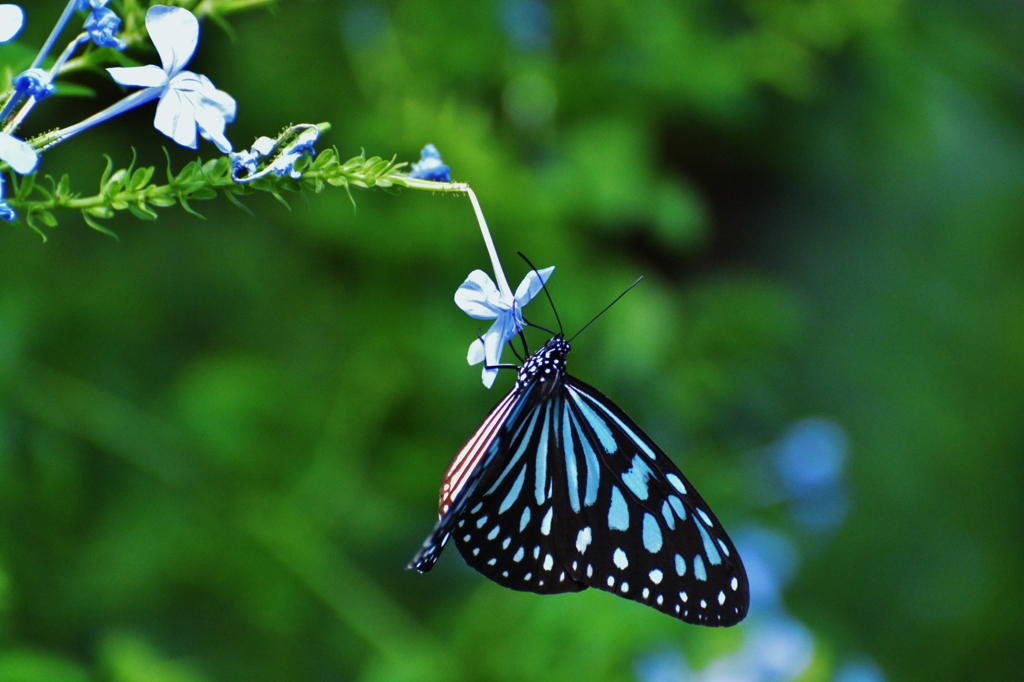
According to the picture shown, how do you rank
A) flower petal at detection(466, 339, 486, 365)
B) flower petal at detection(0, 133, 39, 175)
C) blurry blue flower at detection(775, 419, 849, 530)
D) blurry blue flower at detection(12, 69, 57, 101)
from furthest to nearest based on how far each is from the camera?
1. blurry blue flower at detection(775, 419, 849, 530)
2. flower petal at detection(466, 339, 486, 365)
3. blurry blue flower at detection(12, 69, 57, 101)
4. flower petal at detection(0, 133, 39, 175)

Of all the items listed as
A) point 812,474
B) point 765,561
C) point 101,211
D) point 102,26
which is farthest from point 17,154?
point 812,474

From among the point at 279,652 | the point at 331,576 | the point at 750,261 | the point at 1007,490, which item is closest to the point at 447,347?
the point at 331,576

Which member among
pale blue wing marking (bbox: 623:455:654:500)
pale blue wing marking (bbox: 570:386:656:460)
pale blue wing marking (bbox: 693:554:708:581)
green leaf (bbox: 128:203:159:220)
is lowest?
green leaf (bbox: 128:203:159:220)

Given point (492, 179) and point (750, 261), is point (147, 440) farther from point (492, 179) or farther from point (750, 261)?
point (750, 261)

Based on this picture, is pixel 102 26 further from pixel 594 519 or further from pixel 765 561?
pixel 765 561

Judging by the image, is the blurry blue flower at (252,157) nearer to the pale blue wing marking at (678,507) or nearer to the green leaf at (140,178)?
the green leaf at (140,178)

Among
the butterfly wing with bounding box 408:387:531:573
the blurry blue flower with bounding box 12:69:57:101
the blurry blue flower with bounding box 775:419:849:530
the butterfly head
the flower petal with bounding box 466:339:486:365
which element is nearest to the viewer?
the blurry blue flower with bounding box 12:69:57:101

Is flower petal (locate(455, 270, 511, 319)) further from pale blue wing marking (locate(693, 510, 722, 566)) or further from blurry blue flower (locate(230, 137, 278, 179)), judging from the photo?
pale blue wing marking (locate(693, 510, 722, 566))

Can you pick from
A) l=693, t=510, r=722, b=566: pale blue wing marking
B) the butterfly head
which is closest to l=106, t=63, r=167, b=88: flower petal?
the butterfly head
